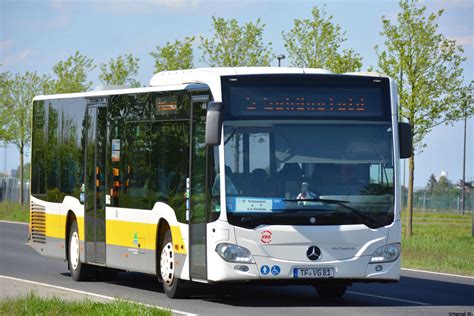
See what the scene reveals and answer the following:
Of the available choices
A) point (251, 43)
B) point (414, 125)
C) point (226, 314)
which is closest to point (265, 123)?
point (226, 314)

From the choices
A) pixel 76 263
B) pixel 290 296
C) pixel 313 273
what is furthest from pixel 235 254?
pixel 76 263

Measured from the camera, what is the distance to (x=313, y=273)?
680 inches

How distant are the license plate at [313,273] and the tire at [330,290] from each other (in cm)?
171

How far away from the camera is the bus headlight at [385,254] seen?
17.5m

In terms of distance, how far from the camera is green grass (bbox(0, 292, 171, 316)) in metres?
14.9

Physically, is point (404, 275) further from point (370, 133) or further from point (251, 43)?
point (251, 43)

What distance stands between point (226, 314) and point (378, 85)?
4.00m

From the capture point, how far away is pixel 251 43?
151ft

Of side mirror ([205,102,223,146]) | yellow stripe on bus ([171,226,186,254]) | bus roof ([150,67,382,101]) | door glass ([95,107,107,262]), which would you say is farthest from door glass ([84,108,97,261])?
side mirror ([205,102,223,146])

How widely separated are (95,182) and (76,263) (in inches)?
63.1

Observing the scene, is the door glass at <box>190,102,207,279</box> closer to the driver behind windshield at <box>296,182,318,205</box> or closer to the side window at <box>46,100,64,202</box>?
the driver behind windshield at <box>296,182,318,205</box>

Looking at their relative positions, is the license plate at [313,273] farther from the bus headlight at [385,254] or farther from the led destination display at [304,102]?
the led destination display at [304,102]

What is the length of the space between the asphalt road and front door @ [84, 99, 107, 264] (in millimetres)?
679

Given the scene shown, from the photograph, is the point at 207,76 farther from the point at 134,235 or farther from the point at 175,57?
the point at 175,57
